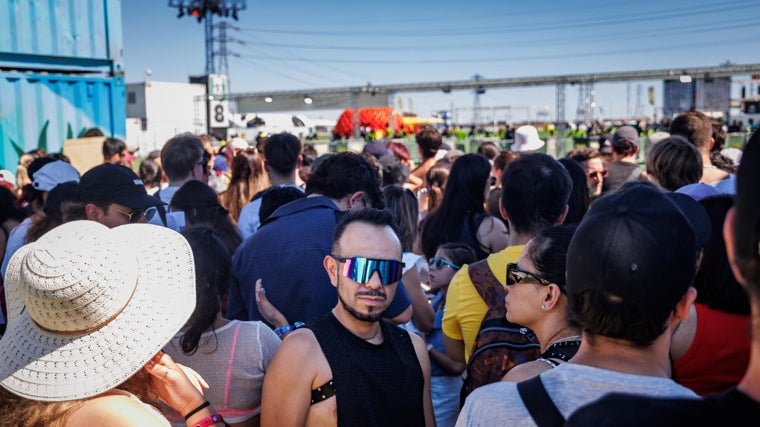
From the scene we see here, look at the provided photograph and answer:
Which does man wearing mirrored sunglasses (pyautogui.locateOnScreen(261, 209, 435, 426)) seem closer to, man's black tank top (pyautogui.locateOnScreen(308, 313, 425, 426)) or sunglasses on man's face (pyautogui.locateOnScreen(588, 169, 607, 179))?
man's black tank top (pyautogui.locateOnScreen(308, 313, 425, 426))

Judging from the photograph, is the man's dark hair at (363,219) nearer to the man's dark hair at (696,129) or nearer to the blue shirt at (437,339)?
the blue shirt at (437,339)

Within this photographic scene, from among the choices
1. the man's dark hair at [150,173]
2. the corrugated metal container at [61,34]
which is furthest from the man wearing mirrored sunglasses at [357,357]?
the corrugated metal container at [61,34]

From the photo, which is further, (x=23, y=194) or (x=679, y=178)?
(x=23, y=194)

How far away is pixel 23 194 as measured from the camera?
5.82 meters

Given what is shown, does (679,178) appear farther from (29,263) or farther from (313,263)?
(29,263)

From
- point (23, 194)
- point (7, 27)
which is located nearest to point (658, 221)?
point (23, 194)

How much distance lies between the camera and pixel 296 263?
141 inches

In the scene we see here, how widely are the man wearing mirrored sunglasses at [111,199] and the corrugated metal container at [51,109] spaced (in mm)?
6152

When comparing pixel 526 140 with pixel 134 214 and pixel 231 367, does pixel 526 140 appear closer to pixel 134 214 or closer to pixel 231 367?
pixel 134 214

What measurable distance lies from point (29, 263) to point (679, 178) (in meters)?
3.99

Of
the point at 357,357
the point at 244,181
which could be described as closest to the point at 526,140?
the point at 244,181

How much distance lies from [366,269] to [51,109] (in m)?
8.78

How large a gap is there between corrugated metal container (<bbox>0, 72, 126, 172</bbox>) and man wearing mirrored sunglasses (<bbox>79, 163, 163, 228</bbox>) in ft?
20.2

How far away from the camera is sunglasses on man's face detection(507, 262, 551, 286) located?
96.7 inches
